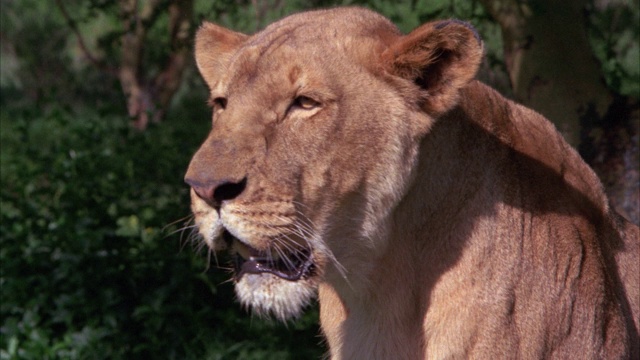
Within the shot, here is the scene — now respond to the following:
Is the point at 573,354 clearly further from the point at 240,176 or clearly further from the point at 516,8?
the point at 516,8

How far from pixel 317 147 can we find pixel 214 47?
0.80 metres

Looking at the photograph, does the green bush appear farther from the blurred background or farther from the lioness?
the lioness

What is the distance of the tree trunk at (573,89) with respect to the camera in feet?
15.0

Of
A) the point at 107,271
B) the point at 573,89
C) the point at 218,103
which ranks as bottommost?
the point at 107,271

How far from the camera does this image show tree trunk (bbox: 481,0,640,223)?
4.57 m

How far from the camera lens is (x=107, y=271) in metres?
5.09

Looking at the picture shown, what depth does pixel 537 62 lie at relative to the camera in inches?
186

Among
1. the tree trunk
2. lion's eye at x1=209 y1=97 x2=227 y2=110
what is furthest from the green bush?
lion's eye at x1=209 y1=97 x2=227 y2=110

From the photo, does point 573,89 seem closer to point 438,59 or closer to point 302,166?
point 438,59

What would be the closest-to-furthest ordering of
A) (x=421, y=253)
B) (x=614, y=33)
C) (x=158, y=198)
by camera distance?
(x=421, y=253), (x=614, y=33), (x=158, y=198)

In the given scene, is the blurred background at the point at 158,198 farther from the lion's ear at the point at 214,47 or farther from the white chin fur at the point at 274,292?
the white chin fur at the point at 274,292

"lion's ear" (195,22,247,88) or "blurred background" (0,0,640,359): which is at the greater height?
"lion's ear" (195,22,247,88)

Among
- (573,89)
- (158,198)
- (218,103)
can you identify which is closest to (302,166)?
(218,103)

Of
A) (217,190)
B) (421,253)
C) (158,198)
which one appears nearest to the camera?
(217,190)
